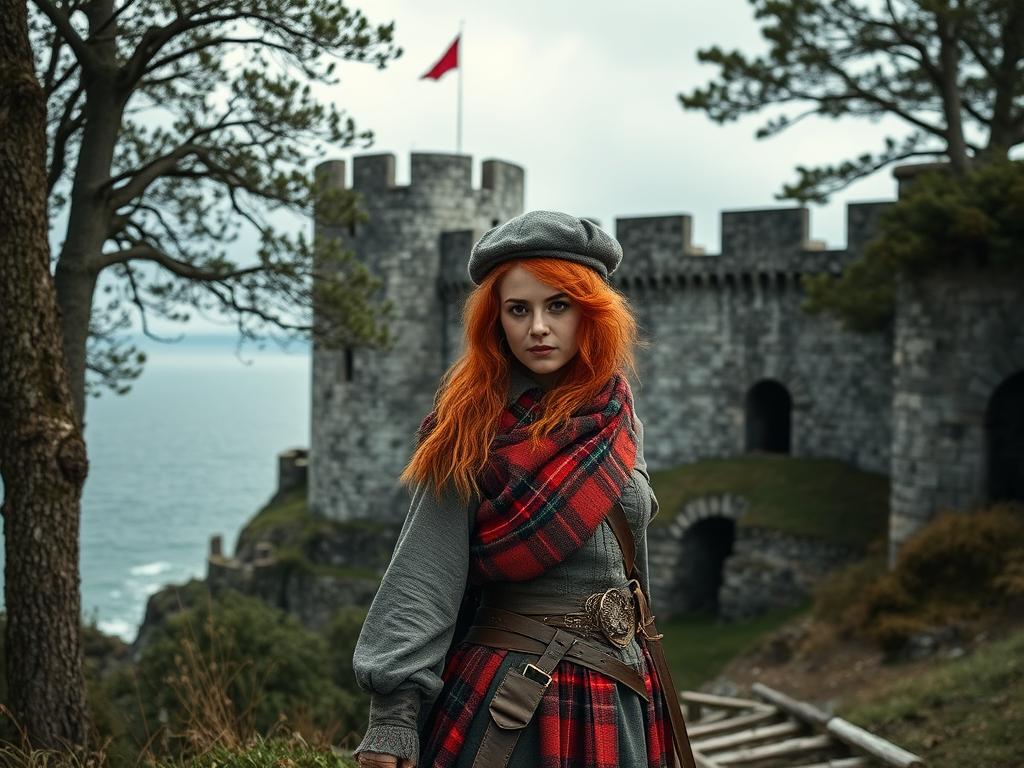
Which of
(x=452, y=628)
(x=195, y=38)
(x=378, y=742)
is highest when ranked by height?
(x=195, y=38)

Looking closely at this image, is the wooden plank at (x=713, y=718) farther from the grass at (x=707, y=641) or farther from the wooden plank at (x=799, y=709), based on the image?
the grass at (x=707, y=641)

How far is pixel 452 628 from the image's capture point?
342 centimetres

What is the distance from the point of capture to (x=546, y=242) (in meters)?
3.51

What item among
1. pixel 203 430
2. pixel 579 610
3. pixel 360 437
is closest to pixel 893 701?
pixel 579 610

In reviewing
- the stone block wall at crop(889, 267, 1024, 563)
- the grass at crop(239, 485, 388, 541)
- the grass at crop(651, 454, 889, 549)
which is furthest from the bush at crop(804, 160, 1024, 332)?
the grass at crop(239, 485, 388, 541)

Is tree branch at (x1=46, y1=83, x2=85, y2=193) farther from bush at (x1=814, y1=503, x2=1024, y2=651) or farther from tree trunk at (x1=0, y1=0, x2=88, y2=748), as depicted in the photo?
bush at (x1=814, y1=503, x2=1024, y2=651)

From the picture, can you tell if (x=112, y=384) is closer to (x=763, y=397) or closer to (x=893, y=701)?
(x=893, y=701)

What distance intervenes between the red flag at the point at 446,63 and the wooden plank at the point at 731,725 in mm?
18884

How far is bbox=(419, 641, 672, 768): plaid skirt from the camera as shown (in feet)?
10.9

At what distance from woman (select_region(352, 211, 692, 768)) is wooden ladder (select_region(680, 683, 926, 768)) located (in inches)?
173

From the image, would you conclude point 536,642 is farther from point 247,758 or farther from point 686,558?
point 686,558

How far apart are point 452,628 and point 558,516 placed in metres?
0.44

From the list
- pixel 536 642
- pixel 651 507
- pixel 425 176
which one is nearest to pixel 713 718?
pixel 651 507

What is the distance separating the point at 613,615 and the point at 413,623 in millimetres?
589
